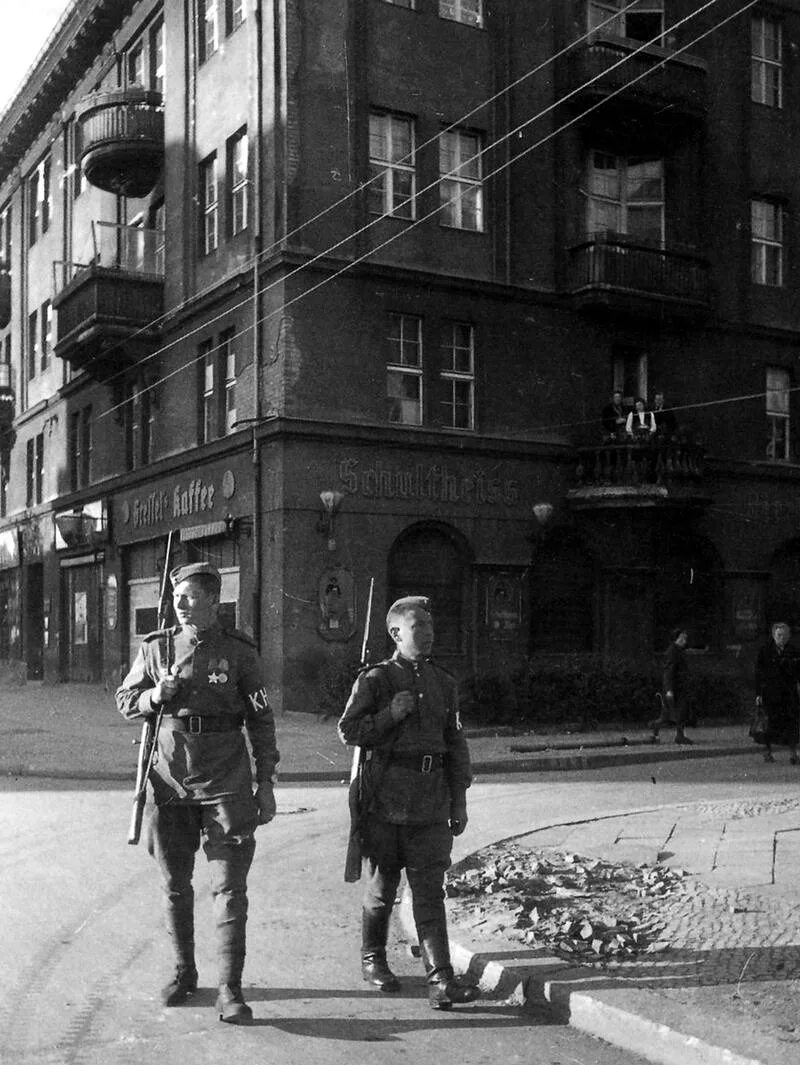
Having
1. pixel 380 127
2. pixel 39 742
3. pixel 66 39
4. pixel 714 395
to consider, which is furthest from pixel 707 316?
pixel 66 39

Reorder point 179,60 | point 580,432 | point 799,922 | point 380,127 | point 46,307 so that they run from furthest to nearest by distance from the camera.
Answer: point 46,307, point 179,60, point 580,432, point 380,127, point 799,922

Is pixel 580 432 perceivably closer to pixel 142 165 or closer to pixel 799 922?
pixel 142 165

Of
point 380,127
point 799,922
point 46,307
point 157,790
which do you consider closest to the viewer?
point 157,790

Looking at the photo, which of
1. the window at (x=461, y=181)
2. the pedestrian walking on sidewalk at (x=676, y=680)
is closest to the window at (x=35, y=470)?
the window at (x=461, y=181)

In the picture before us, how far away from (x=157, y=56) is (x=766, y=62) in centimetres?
1333

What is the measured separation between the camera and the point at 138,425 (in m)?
30.0

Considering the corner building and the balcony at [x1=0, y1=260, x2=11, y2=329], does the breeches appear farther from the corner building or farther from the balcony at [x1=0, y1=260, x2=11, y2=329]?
the balcony at [x1=0, y1=260, x2=11, y2=329]

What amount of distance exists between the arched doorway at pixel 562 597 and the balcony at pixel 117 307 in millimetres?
9613

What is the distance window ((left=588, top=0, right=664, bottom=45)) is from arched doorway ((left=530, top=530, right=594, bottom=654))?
10.3 m

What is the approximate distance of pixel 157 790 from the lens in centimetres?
622

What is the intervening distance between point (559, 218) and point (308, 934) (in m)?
20.7

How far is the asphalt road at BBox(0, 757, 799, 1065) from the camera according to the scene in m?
5.45

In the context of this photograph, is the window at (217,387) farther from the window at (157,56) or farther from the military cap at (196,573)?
the military cap at (196,573)

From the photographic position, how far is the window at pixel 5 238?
4150cm
